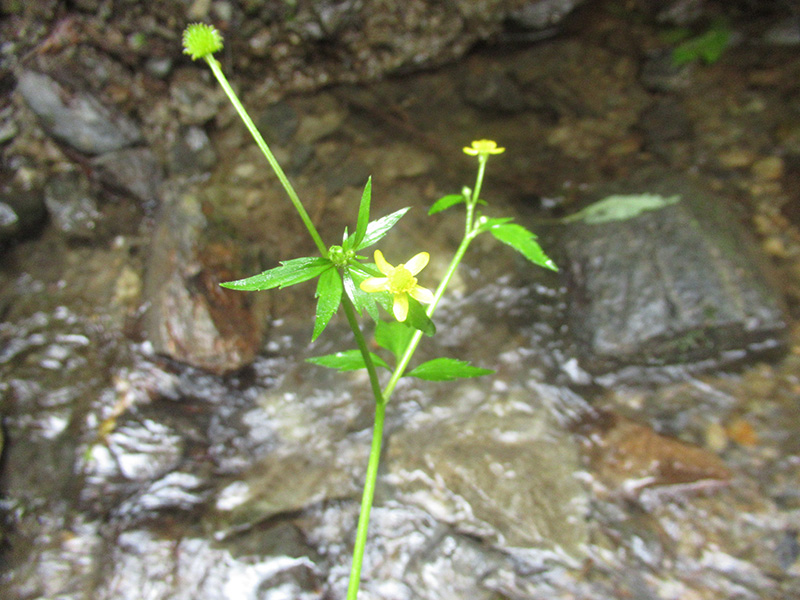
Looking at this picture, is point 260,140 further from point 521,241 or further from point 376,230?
point 521,241

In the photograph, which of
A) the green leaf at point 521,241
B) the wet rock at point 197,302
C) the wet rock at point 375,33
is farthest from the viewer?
the wet rock at point 375,33

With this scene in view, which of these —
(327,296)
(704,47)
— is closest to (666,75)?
(704,47)

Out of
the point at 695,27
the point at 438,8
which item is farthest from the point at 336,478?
the point at 695,27

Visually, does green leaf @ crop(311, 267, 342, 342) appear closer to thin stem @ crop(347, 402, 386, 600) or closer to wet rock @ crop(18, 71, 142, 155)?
thin stem @ crop(347, 402, 386, 600)

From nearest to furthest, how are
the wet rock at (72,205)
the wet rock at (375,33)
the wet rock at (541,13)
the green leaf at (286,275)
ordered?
the green leaf at (286,275) < the wet rock at (72,205) < the wet rock at (375,33) < the wet rock at (541,13)

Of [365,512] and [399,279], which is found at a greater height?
[399,279]

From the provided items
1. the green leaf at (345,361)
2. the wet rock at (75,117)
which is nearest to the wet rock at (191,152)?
the wet rock at (75,117)

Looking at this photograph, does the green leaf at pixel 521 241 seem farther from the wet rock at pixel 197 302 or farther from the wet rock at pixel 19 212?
the wet rock at pixel 19 212
